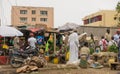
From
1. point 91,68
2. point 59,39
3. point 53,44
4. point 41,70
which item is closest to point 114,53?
point 91,68

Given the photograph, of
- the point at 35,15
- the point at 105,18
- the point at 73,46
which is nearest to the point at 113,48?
the point at 73,46

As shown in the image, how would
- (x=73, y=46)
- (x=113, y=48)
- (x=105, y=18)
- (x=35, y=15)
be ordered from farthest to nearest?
(x=35, y=15) < (x=105, y=18) < (x=113, y=48) < (x=73, y=46)

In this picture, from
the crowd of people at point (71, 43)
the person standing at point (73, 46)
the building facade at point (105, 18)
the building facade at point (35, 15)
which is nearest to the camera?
the person standing at point (73, 46)

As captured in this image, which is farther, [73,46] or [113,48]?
[113,48]

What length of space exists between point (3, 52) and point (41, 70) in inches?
214

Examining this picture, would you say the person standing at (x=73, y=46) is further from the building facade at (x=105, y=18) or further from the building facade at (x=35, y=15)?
the building facade at (x=35, y=15)

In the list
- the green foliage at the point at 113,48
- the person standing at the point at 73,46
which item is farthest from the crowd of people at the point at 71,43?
the green foliage at the point at 113,48

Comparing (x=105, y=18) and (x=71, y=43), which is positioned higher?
(x=105, y=18)

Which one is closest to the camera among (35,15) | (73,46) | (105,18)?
(73,46)

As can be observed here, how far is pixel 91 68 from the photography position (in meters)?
16.7

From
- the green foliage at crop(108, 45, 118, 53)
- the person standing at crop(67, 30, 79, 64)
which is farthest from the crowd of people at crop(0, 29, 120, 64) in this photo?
the green foliage at crop(108, 45, 118, 53)

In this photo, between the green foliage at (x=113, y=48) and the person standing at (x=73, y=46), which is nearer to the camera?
the person standing at (x=73, y=46)

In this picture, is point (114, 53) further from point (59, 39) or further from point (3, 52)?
point (59, 39)

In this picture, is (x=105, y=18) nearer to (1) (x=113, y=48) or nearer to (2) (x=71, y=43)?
(1) (x=113, y=48)
